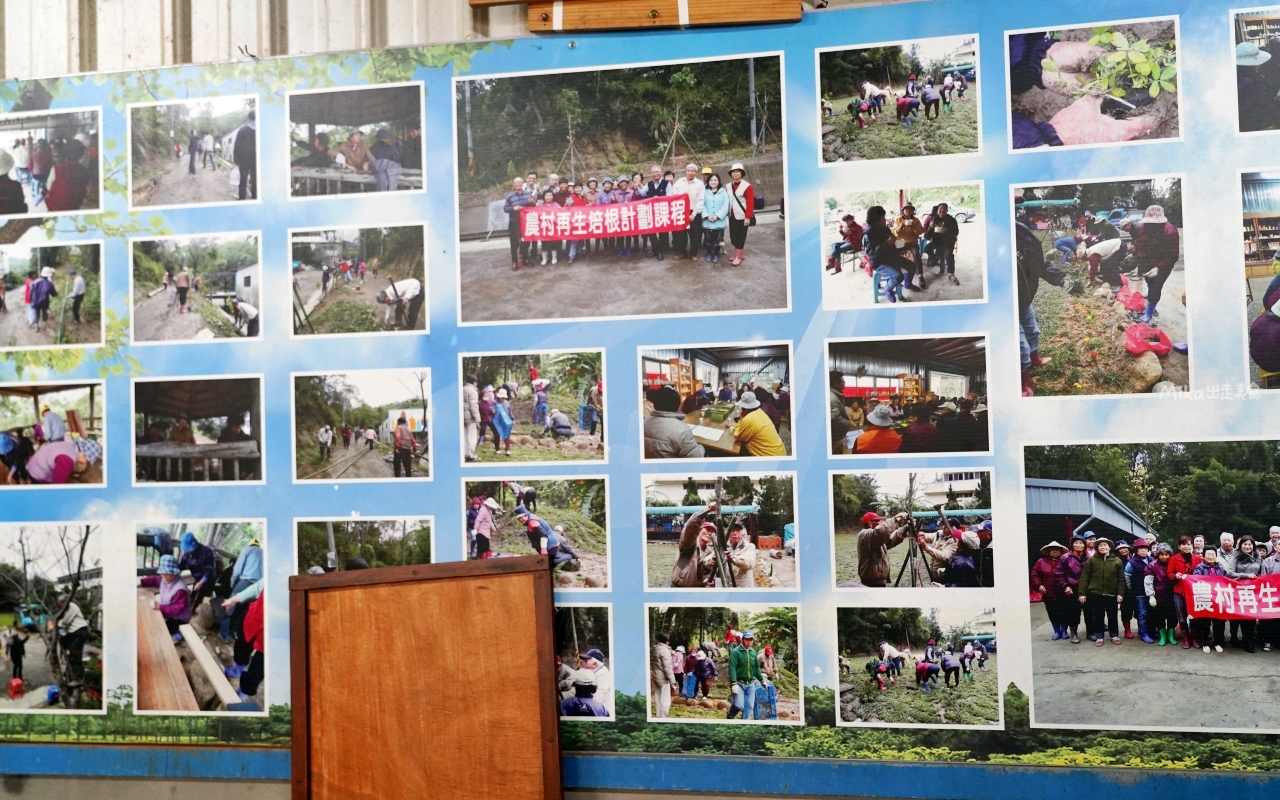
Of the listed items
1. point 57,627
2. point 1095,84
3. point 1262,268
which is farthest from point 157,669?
point 1262,268

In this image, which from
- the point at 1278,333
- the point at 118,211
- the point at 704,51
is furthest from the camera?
the point at 118,211

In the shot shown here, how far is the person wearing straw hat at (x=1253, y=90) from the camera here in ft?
6.22

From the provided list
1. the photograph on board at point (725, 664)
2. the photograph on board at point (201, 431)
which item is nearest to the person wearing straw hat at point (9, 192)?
the photograph on board at point (201, 431)

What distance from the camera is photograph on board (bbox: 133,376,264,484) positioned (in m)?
2.17

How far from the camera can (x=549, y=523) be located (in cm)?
208

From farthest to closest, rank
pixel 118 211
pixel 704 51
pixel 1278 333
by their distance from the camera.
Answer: pixel 118 211 → pixel 704 51 → pixel 1278 333

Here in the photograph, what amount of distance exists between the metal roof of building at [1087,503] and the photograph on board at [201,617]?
1.90 metres

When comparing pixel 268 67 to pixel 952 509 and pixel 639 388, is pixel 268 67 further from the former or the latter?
pixel 952 509

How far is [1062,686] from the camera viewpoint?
193cm

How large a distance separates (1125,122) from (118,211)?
2482 mm

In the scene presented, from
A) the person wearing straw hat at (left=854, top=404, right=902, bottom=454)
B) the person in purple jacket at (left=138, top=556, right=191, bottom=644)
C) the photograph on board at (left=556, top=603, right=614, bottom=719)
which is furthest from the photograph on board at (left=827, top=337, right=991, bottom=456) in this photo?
the person in purple jacket at (left=138, top=556, right=191, bottom=644)

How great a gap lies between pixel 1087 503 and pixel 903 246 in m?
0.72

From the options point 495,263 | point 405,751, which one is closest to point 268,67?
point 495,263

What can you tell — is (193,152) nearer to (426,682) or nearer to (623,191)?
(623,191)
